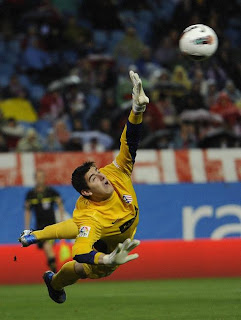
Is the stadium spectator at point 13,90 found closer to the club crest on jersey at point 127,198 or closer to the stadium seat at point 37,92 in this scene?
the stadium seat at point 37,92

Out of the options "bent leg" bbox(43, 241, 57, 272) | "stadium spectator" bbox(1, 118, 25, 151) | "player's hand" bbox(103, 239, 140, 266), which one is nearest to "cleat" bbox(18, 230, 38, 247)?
"player's hand" bbox(103, 239, 140, 266)

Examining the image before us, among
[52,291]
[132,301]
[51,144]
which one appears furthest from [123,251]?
[51,144]

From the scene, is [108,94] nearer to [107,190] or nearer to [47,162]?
[47,162]

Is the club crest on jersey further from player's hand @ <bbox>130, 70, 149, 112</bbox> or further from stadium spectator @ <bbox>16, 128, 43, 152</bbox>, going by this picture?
stadium spectator @ <bbox>16, 128, 43, 152</bbox>

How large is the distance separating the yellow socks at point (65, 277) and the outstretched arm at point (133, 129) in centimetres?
113

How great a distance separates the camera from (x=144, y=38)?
1886 cm

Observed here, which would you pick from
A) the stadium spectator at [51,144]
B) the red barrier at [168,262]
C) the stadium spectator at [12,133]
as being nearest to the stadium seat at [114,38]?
the stadium spectator at [51,144]

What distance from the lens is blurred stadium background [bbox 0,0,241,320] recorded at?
1332 cm

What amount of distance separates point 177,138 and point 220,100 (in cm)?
135

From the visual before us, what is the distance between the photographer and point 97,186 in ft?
27.3

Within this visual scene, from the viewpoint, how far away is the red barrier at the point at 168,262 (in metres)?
13.3

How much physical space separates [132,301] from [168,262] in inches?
137

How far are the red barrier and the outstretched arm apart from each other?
4906 mm

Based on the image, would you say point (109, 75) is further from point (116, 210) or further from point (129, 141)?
point (116, 210)
